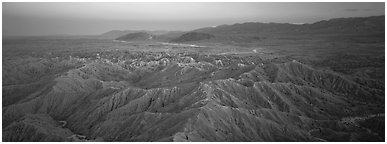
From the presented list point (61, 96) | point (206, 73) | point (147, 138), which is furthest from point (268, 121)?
point (61, 96)

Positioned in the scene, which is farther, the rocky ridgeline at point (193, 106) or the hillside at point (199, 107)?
the hillside at point (199, 107)

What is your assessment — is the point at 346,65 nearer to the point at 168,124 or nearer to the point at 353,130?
the point at 353,130

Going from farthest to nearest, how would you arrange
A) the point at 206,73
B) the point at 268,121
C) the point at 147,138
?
the point at 206,73
the point at 268,121
the point at 147,138

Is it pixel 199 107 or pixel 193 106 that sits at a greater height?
pixel 199 107

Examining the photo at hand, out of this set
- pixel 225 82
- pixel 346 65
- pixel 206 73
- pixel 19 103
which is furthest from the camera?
pixel 346 65

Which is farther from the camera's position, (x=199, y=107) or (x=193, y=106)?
(x=193, y=106)

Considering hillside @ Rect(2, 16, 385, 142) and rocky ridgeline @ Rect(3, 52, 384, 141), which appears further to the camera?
hillside @ Rect(2, 16, 385, 142)

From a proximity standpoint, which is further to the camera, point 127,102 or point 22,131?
point 127,102

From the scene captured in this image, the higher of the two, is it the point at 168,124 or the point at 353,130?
the point at 168,124

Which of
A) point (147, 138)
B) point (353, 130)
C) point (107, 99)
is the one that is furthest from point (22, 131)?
point (353, 130)
